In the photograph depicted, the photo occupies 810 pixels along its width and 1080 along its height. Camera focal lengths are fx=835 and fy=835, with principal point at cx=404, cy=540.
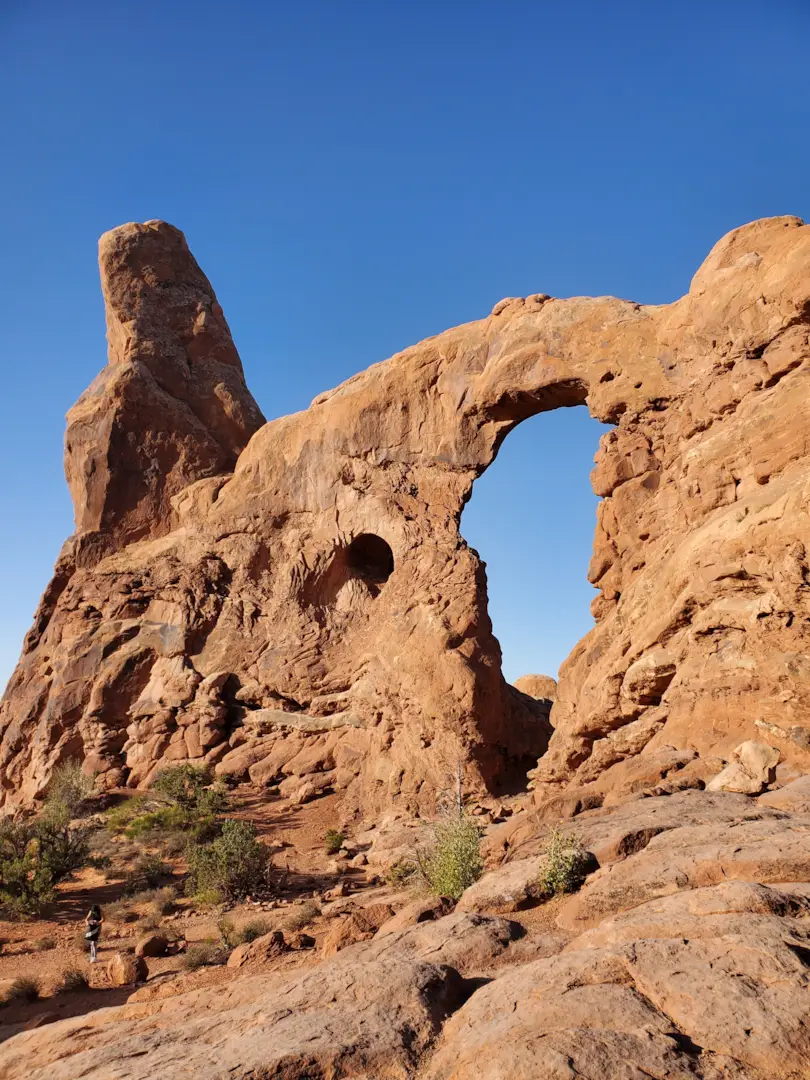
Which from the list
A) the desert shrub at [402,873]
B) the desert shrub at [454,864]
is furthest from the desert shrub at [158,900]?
the desert shrub at [454,864]

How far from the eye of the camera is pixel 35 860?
1769cm

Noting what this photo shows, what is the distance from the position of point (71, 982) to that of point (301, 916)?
3.64 meters

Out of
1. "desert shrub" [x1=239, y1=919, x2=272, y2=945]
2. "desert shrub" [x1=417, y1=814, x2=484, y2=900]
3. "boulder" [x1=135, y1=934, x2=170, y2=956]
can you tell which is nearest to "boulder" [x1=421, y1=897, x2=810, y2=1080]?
"desert shrub" [x1=417, y1=814, x2=484, y2=900]

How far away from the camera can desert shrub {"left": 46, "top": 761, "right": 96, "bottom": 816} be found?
23.7 metres

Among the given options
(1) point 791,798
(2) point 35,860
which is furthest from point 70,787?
(1) point 791,798

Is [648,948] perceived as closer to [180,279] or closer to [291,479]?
[291,479]

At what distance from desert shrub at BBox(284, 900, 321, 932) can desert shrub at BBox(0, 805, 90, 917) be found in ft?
17.9

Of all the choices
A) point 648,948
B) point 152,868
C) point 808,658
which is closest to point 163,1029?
point 648,948

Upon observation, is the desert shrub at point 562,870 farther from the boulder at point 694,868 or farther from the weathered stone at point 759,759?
the weathered stone at point 759,759

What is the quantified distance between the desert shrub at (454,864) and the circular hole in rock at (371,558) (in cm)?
1625

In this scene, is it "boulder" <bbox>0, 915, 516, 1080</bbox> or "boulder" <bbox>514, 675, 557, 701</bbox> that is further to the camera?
"boulder" <bbox>514, 675, 557, 701</bbox>

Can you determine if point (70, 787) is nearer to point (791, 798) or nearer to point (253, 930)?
point (253, 930)

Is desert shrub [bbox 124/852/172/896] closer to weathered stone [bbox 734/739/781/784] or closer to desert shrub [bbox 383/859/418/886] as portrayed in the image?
desert shrub [bbox 383/859/418/886]

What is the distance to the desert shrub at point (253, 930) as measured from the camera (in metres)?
13.1
